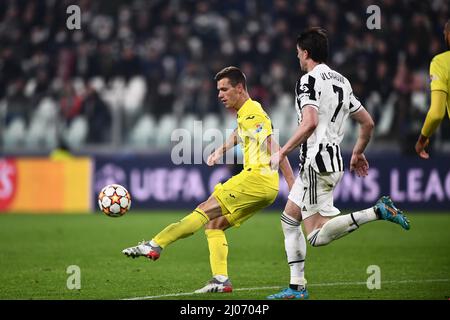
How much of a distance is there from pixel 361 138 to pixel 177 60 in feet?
42.3

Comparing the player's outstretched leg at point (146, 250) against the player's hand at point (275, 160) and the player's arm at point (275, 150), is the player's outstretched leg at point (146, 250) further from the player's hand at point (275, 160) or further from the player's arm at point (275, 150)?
the player's arm at point (275, 150)

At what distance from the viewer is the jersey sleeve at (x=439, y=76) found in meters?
7.39

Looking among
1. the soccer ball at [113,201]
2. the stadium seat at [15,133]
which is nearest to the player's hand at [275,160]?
the soccer ball at [113,201]

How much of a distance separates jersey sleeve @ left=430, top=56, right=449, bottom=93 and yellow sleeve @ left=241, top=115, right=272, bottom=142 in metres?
1.55

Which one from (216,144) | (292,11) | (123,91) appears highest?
(292,11)

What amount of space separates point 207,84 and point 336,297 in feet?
39.2

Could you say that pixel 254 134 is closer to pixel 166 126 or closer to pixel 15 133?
pixel 166 126

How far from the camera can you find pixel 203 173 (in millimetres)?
18953

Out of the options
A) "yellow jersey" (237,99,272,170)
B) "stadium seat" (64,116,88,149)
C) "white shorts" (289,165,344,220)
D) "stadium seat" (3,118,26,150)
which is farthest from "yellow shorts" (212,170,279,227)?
"stadium seat" (3,118,26,150)

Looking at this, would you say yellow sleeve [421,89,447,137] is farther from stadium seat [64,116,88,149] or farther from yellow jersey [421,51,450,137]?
stadium seat [64,116,88,149]

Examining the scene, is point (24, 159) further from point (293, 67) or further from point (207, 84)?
point (293, 67)

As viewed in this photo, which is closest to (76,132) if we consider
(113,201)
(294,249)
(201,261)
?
(201,261)

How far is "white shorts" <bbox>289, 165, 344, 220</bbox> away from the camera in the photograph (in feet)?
25.4
